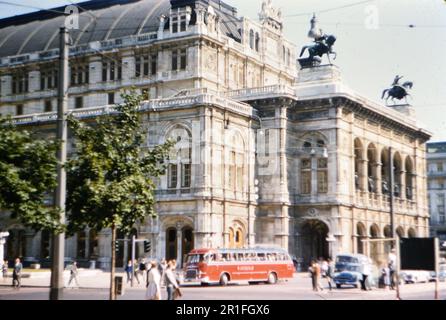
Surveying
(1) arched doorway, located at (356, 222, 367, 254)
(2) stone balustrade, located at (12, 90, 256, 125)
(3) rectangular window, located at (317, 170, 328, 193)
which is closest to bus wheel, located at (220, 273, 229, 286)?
(2) stone balustrade, located at (12, 90, 256, 125)

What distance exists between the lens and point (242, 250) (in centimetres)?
4591

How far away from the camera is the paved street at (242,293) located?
3041 cm

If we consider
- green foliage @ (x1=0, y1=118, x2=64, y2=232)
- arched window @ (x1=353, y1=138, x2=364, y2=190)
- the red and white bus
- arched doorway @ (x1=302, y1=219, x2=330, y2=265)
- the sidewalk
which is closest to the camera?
green foliage @ (x1=0, y1=118, x2=64, y2=232)

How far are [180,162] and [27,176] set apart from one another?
108 ft

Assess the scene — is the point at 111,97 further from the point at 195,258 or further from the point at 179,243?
the point at 195,258

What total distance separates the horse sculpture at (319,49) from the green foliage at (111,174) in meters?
35.2

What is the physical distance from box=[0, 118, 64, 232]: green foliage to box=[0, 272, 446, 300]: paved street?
5041 mm

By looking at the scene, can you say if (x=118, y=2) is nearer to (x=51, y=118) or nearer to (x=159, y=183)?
(x=51, y=118)

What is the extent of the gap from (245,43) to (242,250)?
29.1 meters

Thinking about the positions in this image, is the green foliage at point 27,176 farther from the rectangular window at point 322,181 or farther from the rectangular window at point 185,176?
the rectangular window at point 322,181

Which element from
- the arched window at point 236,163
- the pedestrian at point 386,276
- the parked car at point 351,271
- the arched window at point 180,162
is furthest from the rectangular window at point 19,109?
the pedestrian at point 386,276

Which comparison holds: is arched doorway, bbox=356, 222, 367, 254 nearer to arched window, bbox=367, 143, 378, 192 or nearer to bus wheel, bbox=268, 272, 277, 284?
arched window, bbox=367, 143, 378, 192

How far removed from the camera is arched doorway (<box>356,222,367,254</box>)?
64.2 m
